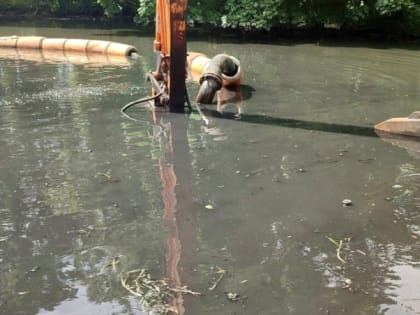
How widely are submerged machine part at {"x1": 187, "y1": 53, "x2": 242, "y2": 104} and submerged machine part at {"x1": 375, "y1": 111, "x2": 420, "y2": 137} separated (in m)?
2.94

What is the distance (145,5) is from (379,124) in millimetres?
11418

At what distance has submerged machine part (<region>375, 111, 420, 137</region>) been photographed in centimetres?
748

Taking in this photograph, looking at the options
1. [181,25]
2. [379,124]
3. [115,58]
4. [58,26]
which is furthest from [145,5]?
[379,124]

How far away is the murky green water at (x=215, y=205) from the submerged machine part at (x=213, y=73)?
1.44 ft

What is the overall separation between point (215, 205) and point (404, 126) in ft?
10.9

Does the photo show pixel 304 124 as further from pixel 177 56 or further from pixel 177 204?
pixel 177 204

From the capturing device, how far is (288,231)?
Answer: 16.1 ft

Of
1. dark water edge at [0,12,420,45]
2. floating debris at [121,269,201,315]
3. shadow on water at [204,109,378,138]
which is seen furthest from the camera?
dark water edge at [0,12,420,45]

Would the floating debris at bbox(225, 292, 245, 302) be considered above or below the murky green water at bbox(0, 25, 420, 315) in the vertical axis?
below

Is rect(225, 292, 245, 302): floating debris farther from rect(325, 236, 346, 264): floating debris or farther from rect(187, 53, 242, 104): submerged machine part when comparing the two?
rect(187, 53, 242, 104): submerged machine part

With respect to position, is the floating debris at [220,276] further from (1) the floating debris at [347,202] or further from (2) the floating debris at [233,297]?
(1) the floating debris at [347,202]

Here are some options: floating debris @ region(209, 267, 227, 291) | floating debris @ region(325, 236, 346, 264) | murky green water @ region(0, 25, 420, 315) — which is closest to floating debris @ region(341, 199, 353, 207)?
murky green water @ region(0, 25, 420, 315)

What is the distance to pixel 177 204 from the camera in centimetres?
548

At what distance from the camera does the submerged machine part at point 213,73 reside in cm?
958
